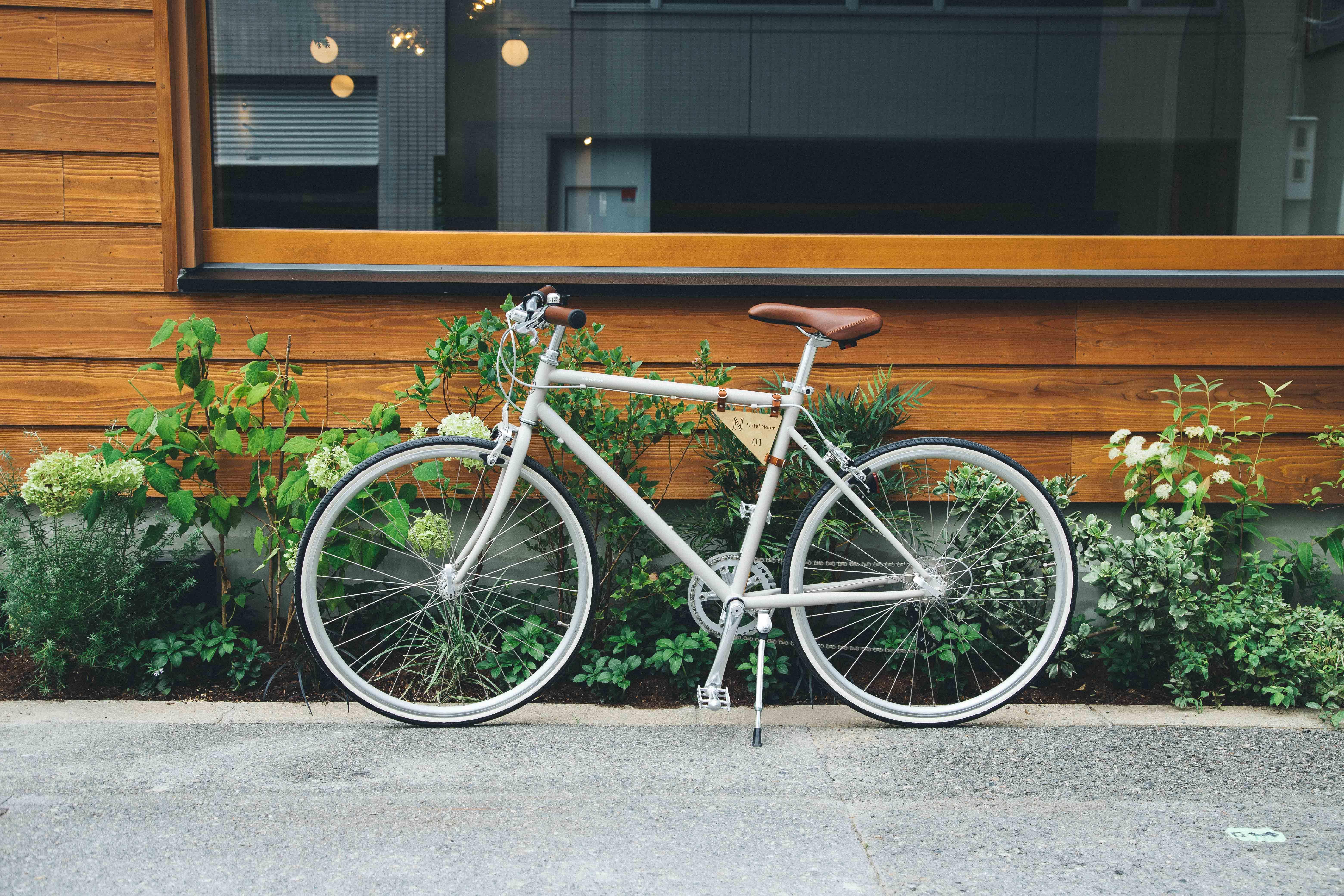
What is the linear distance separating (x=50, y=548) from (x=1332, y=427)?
426 centimetres

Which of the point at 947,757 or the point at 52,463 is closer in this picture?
the point at 947,757

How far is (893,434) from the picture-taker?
3264 millimetres

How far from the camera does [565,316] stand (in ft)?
8.04

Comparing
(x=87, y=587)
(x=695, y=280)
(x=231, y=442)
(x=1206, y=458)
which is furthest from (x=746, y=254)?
(x=87, y=587)

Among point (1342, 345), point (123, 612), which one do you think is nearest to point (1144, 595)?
point (1342, 345)

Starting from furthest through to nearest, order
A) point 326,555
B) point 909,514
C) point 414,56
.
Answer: point 414,56 < point 909,514 < point 326,555

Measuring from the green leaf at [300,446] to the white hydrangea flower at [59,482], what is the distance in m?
0.56

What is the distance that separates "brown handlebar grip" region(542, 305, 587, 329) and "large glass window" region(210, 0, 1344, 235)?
92 cm

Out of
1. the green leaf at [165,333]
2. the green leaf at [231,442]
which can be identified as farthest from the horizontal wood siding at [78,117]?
the green leaf at [231,442]

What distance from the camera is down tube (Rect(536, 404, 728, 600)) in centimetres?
264

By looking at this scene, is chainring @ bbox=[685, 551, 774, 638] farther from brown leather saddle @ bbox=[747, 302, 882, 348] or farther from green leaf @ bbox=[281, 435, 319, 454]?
green leaf @ bbox=[281, 435, 319, 454]

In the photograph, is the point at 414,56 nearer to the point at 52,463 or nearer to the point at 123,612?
the point at 52,463

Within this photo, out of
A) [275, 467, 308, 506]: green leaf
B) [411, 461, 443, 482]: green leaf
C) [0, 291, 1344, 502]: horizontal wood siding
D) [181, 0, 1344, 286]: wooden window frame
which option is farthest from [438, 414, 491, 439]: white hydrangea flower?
[181, 0, 1344, 286]: wooden window frame

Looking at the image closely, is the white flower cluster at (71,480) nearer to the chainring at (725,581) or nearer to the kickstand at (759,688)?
the chainring at (725,581)
